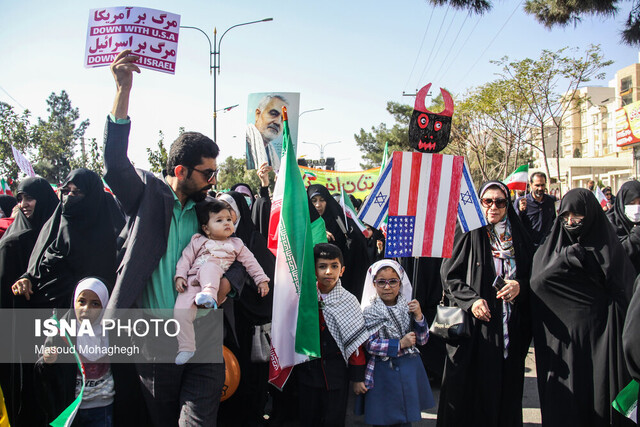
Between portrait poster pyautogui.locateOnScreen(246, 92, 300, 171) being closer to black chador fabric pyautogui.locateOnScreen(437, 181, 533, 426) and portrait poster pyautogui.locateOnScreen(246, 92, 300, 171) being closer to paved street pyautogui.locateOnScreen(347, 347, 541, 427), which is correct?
black chador fabric pyautogui.locateOnScreen(437, 181, 533, 426)

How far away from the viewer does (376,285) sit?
3.44 m

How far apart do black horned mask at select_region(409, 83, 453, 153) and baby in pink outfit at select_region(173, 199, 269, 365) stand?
1.63 m

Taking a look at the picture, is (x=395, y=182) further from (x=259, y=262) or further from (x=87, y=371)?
(x=87, y=371)

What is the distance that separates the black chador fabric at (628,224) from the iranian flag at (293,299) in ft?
10.4

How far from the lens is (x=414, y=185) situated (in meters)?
3.53

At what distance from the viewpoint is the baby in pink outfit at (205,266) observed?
2.38 metres

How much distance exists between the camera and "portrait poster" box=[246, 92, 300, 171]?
5.54m

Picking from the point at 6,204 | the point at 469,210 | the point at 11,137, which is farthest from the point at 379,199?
Result: the point at 11,137

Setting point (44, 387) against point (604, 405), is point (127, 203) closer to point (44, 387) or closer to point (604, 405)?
point (44, 387)

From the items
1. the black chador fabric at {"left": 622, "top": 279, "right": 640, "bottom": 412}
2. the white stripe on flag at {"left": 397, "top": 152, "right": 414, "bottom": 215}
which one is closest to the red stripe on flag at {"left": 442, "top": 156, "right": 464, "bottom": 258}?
the white stripe on flag at {"left": 397, "top": 152, "right": 414, "bottom": 215}

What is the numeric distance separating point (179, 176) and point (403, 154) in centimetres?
162

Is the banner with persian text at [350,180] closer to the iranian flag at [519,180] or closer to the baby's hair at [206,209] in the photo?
the iranian flag at [519,180]

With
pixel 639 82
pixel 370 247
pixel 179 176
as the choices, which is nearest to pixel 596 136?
pixel 639 82

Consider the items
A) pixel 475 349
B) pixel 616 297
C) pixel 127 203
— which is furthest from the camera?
A: pixel 475 349
